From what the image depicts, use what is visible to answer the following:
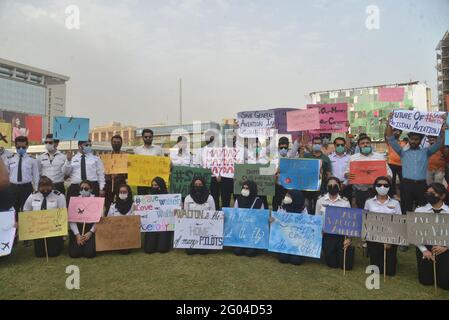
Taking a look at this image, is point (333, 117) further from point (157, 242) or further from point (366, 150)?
point (157, 242)

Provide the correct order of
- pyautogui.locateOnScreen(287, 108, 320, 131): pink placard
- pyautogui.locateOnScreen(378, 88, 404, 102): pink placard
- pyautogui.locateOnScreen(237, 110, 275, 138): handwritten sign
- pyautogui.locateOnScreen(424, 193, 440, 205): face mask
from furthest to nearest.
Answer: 1. pyautogui.locateOnScreen(378, 88, 404, 102): pink placard
2. pyautogui.locateOnScreen(237, 110, 275, 138): handwritten sign
3. pyautogui.locateOnScreen(287, 108, 320, 131): pink placard
4. pyautogui.locateOnScreen(424, 193, 440, 205): face mask

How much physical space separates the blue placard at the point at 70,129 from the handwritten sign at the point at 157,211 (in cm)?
244

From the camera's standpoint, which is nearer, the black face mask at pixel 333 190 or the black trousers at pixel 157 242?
the black face mask at pixel 333 190

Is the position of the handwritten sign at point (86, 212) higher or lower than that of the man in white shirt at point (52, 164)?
lower

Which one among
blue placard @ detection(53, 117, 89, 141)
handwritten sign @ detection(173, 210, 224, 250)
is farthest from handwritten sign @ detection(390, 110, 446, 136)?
blue placard @ detection(53, 117, 89, 141)

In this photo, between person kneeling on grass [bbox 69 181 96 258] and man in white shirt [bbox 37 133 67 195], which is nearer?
person kneeling on grass [bbox 69 181 96 258]

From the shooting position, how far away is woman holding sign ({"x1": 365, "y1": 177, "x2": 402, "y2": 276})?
5348 mm

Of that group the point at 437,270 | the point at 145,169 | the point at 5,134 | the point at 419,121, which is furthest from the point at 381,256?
the point at 5,134

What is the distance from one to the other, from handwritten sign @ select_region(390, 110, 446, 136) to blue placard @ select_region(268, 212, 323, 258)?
7.94ft

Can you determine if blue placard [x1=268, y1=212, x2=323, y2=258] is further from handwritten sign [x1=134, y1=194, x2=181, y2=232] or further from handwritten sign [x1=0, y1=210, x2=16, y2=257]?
handwritten sign [x1=0, y1=210, x2=16, y2=257]

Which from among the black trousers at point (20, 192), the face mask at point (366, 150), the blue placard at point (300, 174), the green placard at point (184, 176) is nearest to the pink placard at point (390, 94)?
the face mask at point (366, 150)

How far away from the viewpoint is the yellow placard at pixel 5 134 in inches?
300

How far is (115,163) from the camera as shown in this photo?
25.6 feet

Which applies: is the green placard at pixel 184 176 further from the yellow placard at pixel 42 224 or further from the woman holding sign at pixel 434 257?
the woman holding sign at pixel 434 257
